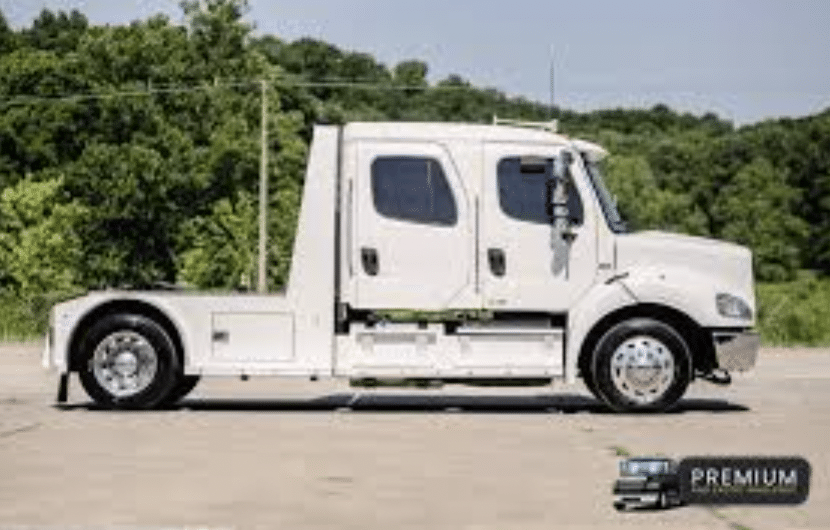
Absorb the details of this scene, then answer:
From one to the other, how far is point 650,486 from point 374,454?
3511 mm

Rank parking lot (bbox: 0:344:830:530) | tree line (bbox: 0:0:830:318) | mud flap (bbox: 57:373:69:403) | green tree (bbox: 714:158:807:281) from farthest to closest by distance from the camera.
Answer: green tree (bbox: 714:158:807:281) → tree line (bbox: 0:0:830:318) → mud flap (bbox: 57:373:69:403) → parking lot (bbox: 0:344:830:530)

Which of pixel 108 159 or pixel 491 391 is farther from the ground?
pixel 108 159

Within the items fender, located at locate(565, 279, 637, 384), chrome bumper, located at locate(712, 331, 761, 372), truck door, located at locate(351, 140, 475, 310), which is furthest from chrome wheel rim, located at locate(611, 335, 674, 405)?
truck door, located at locate(351, 140, 475, 310)

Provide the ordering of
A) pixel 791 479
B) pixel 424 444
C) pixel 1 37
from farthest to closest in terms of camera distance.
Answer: pixel 1 37, pixel 424 444, pixel 791 479

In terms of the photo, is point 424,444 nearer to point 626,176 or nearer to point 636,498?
point 636,498

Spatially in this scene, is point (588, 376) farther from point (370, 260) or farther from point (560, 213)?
point (370, 260)

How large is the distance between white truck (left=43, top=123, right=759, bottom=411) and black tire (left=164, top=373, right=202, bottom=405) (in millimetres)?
103

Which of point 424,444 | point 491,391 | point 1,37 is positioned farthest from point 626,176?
point 424,444

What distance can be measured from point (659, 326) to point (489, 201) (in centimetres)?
191

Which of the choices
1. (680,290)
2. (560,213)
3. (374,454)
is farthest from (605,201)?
(374,454)

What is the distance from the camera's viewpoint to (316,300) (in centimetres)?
1541

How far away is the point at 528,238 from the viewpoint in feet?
50.6

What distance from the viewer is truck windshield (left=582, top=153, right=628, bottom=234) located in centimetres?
1563

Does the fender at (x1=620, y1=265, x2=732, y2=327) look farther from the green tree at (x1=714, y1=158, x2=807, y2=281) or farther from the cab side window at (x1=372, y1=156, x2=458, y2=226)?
the green tree at (x1=714, y1=158, x2=807, y2=281)
